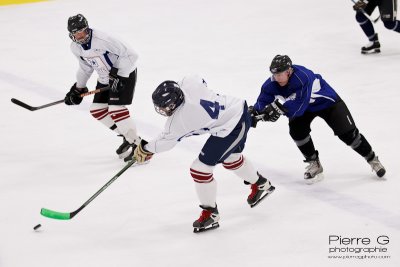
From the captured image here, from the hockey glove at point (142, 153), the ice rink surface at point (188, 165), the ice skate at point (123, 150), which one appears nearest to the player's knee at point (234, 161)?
the ice rink surface at point (188, 165)

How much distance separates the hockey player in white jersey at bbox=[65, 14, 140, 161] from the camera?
4.15 metres

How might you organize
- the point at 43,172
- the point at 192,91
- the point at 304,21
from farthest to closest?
1. the point at 304,21
2. the point at 43,172
3. the point at 192,91

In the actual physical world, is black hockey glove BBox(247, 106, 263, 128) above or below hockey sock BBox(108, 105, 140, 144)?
above

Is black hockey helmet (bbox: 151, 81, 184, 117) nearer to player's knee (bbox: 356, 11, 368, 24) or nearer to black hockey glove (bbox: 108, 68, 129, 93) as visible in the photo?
black hockey glove (bbox: 108, 68, 129, 93)

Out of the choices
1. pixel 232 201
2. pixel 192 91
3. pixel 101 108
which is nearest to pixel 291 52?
pixel 101 108

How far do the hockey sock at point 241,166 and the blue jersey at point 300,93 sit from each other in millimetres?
365

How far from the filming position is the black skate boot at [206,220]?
3.36 metres

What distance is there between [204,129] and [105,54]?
1.28m

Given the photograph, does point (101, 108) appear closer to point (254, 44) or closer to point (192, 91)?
point (192, 91)

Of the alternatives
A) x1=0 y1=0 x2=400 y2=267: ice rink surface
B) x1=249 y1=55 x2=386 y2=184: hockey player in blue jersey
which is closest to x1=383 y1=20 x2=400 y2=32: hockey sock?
x1=0 y1=0 x2=400 y2=267: ice rink surface

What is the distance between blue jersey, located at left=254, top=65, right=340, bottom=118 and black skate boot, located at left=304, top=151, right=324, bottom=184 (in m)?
0.33

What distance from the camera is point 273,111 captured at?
11.7ft

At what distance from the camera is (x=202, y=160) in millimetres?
3287

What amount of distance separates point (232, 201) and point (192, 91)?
2.81ft
